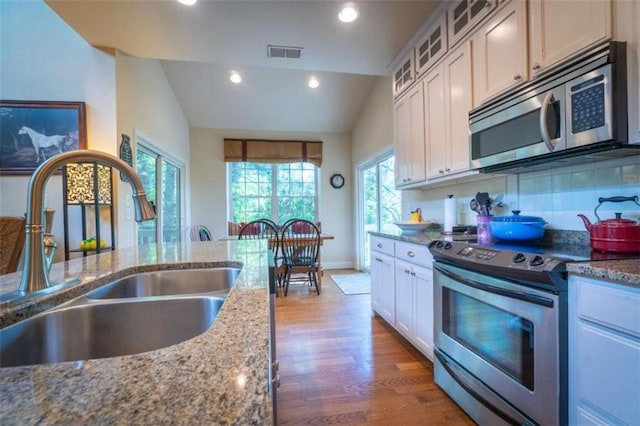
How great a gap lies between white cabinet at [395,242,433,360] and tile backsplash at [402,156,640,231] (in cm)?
70

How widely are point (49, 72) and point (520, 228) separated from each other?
406 centimetres

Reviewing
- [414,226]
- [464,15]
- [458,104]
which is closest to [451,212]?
[414,226]

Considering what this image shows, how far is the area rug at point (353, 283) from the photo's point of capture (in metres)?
3.97

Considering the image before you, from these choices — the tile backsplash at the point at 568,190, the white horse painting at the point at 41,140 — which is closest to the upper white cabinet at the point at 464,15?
the tile backsplash at the point at 568,190

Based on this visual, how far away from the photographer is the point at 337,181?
563 cm

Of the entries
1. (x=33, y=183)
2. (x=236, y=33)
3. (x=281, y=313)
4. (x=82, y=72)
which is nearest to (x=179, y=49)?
(x=236, y=33)

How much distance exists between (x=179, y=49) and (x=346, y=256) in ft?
13.7

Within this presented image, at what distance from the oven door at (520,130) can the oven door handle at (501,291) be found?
2.31ft

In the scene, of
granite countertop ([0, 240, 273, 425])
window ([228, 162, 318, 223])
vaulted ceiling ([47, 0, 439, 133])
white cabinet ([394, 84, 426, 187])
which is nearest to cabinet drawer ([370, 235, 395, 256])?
white cabinet ([394, 84, 426, 187])

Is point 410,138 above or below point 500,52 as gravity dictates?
below

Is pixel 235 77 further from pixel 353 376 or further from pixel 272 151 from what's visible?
pixel 353 376

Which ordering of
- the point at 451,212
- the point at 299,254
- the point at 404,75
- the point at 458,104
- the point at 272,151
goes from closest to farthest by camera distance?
1. the point at 458,104
2. the point at 451,212
3. the point at 404,75
4. the point at 299,254
5. the point at 272,151

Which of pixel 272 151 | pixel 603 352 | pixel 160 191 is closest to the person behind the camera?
pixel 603 352

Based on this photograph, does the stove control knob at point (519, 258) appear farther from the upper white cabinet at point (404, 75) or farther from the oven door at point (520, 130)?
the upper white cabinet at point (404, 75)
